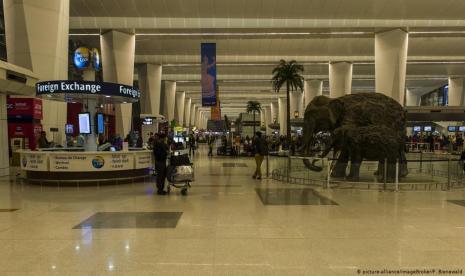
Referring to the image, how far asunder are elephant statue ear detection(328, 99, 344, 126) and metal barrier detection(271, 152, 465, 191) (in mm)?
1791

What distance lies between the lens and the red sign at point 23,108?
1783cm

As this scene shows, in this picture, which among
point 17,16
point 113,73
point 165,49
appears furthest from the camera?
point 165,49

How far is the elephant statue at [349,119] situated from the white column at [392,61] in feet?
53.9

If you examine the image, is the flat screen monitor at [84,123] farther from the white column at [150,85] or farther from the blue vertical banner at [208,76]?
the white column at [150,85]

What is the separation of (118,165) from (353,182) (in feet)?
25.4

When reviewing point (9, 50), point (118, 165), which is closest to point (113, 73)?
point (9, 50)

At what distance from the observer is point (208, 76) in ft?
82.0

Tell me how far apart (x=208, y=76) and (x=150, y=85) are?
57.0 ft

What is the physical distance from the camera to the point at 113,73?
A: 2934cm

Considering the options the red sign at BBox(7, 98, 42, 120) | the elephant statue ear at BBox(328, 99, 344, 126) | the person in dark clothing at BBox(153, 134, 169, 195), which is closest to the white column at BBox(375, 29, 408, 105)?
the elephant statue ear at BBox(328, 99, 344, 126)

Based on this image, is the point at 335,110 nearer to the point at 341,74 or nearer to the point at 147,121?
the point at 147,121

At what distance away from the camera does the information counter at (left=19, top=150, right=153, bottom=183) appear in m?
12.4

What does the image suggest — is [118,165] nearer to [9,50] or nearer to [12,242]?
[12,242]

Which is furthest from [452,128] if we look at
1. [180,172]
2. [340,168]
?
[180,172]
